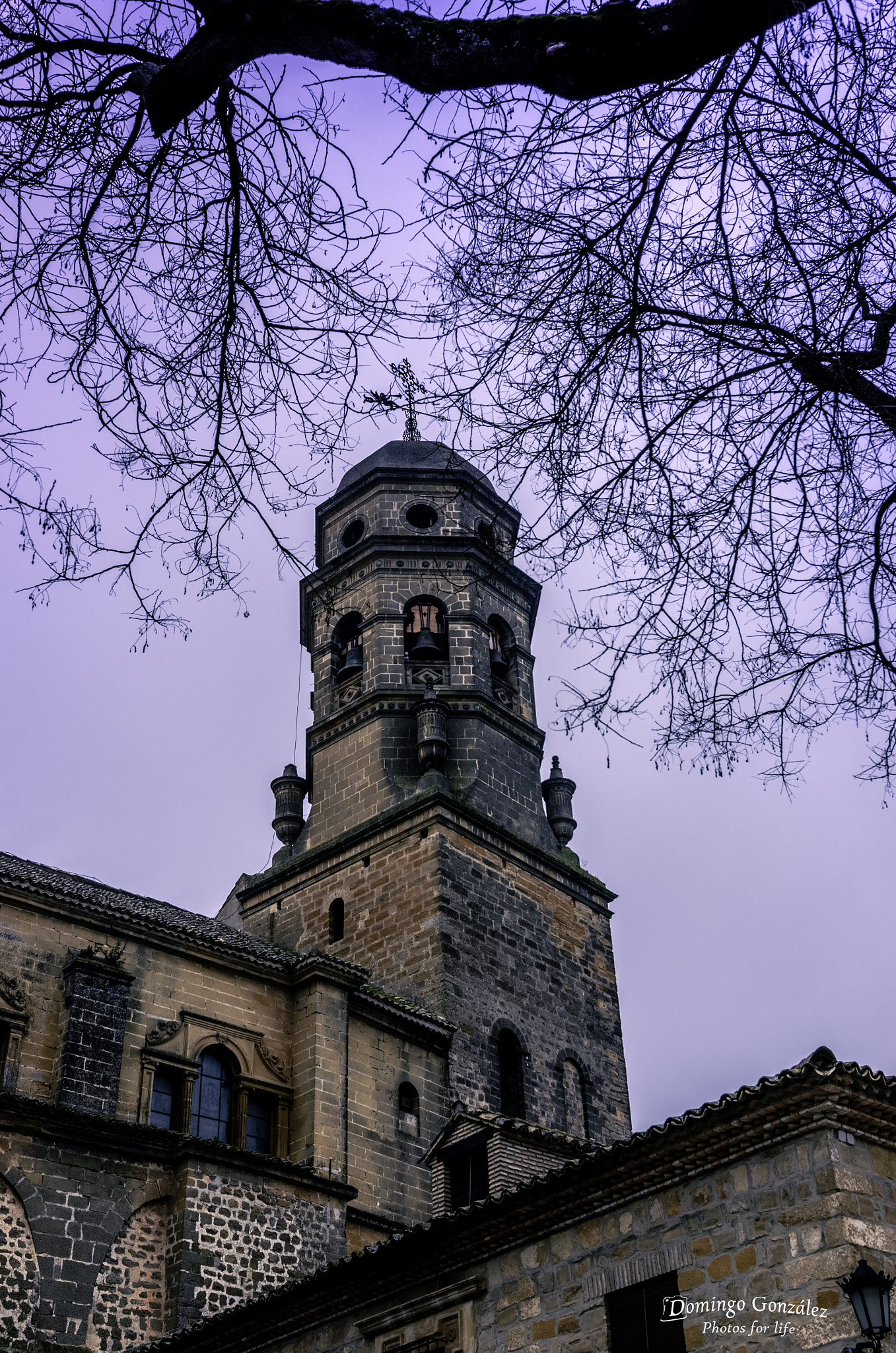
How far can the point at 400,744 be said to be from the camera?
25922 mm

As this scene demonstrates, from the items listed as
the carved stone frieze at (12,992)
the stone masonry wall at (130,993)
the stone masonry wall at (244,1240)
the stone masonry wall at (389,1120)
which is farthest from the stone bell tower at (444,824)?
the carved stone frieze at (12,992)

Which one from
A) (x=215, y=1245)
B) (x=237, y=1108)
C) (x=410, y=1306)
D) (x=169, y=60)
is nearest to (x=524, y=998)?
(x=237, y=1108)

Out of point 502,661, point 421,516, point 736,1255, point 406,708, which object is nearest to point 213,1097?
point 406,708

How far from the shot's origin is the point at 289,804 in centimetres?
2745

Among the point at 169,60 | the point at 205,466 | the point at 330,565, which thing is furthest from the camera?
the point at 330,565

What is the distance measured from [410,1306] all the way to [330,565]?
62.5 feet

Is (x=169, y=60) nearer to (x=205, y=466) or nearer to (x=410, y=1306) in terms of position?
(x=205, y=466)

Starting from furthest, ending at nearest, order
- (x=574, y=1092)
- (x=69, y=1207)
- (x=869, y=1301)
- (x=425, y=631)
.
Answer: (x=425, y=631)
(x=574, y=1092)
(x=69, y=1207)
(x=869, y=1301)

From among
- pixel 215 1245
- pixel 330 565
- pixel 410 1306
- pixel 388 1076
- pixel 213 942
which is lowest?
pixel 410 1306

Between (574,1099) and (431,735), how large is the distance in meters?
7.10

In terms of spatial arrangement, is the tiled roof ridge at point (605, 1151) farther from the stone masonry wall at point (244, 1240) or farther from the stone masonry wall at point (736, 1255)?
the stone masonry wall at point (244, 1240)

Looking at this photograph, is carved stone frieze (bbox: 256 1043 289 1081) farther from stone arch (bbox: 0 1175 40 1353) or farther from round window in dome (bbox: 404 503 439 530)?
round window in dome (bbox: 404 503 439 530)

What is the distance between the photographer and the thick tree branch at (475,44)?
458cm

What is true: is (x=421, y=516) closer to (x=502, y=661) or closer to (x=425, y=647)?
(x=425, y=647)
